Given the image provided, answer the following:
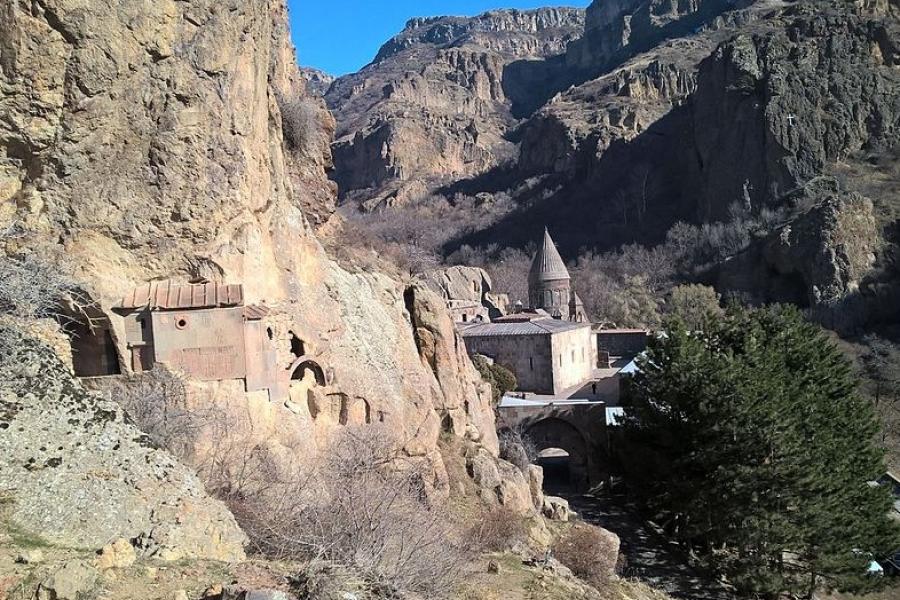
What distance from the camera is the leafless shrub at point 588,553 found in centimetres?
1085

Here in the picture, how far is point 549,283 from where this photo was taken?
37.2 metres

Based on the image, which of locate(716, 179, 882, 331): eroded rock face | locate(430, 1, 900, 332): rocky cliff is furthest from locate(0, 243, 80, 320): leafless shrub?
locate(430, 1, 900, 332): rocky cliff

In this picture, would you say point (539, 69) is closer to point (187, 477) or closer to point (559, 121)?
point (559, 121)

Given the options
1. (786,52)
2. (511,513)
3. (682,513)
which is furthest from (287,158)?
(786,52)

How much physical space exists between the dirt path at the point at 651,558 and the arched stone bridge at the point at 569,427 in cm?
236

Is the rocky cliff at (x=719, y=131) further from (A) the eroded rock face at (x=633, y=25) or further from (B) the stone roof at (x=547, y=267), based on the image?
(B) the stone roof at (x=547, y=267)

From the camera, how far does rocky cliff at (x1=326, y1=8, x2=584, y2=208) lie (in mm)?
93812

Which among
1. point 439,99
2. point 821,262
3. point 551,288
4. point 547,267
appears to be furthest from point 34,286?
point 439,99

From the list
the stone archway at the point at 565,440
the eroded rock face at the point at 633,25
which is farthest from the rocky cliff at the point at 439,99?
the stone archway at the point at 565,440

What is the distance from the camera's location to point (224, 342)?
25.8 feet

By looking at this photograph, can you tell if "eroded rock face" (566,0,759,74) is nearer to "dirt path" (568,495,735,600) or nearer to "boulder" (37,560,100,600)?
"dirt path" (568,495,735,600)

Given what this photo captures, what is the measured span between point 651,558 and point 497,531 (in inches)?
229

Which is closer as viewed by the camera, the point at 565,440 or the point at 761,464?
the point at 761,464

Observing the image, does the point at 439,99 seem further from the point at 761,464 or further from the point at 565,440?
the point at 761,464
